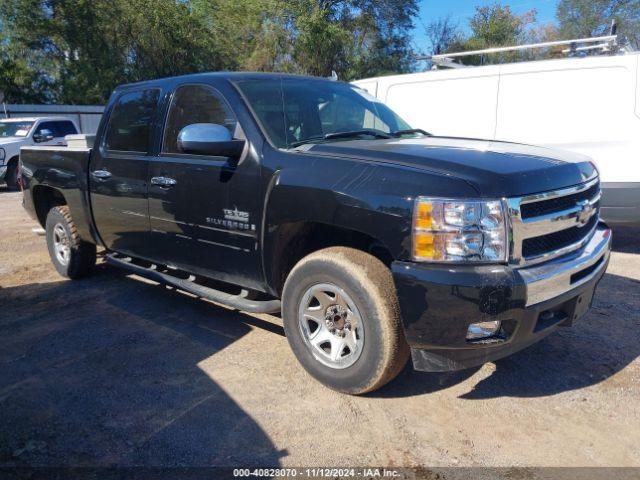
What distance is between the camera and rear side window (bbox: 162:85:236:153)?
12.5 feet

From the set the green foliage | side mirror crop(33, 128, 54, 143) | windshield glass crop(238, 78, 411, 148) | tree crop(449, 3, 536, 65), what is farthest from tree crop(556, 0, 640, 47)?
windshield glass crop(238, 78, 411, 148)

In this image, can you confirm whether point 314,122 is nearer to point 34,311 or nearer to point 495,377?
point 495,377

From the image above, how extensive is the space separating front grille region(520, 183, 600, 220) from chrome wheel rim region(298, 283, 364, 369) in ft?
3.43

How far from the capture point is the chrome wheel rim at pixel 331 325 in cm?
312

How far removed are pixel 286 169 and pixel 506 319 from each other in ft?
4.96

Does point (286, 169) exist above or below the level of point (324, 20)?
below

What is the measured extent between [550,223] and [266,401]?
74.9 inches

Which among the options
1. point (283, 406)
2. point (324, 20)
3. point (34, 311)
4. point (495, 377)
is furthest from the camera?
point (324, 20)

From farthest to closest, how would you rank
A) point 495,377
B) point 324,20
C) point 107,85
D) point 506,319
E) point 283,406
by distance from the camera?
point 107,85, point 324,20, point 495,377, point 283,406, point 506,319

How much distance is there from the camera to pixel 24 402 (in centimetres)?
325

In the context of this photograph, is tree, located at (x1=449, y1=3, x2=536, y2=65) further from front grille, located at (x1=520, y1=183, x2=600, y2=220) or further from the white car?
front grille, located at (x1=520, y1=183, x2=600, y2=220)

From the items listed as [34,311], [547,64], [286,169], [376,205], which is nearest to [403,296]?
[376,205]

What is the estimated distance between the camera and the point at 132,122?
15.1 feet

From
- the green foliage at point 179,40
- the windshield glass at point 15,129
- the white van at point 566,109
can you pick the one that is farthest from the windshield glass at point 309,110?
the green foliage at point 179,40
